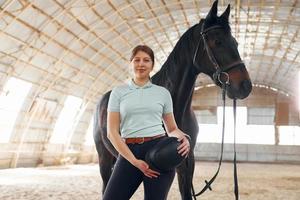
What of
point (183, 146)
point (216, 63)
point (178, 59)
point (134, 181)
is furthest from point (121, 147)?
point (178, 59)

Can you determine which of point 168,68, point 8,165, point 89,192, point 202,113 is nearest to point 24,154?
point 8,165

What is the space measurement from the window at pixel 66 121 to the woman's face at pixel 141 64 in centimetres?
2393

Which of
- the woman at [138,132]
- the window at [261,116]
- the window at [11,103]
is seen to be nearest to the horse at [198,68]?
the woman at [138,132]

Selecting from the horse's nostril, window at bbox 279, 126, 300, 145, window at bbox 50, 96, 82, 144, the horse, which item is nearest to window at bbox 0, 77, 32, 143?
window at bbox 50, 96, 82, 144

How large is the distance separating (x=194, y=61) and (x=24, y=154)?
68.3 feet

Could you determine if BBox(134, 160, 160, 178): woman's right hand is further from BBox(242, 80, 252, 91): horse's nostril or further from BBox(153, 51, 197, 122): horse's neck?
BBox(242, 80, 252, 91): horse's nostril

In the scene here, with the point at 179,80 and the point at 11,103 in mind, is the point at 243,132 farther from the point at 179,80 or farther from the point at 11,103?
the point at 179,80

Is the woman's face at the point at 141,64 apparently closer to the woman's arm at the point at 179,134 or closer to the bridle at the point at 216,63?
the woman's arm at the point at 179,134

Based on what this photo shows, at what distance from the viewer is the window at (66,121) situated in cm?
2648

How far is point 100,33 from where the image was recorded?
23531mm

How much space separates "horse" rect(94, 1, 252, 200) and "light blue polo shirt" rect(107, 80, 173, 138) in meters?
1.28

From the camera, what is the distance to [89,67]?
25.8 meters

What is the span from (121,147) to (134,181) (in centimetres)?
27

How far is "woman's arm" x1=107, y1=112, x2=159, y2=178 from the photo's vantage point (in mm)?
2717
